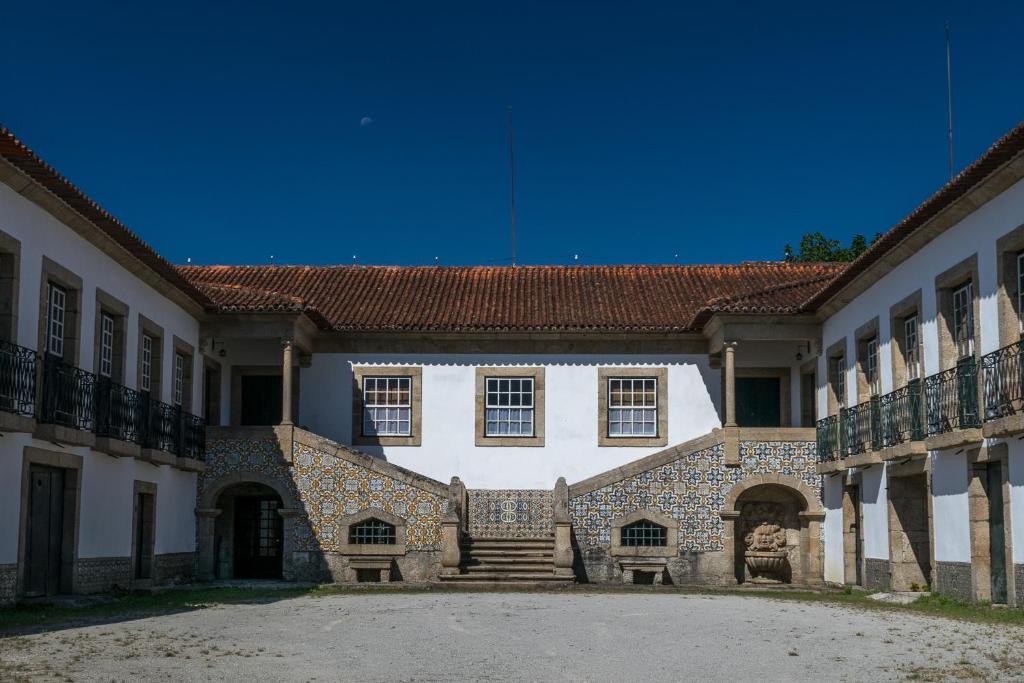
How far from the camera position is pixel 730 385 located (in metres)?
20.3

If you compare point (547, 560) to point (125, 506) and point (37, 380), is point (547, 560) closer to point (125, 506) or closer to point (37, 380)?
point (125, 506)

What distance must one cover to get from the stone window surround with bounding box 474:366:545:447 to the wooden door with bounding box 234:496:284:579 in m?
3.72

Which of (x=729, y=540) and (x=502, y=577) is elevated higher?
(x=729, y=540)

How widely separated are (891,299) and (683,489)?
14.7 feet

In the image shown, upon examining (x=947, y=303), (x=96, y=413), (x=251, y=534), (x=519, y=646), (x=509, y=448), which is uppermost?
(x=947, y=303)

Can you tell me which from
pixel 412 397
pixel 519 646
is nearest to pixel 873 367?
pixel 412 397

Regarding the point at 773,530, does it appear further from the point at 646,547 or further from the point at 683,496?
the point at 646,547

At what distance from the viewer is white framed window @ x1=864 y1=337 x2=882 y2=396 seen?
18.1 meters

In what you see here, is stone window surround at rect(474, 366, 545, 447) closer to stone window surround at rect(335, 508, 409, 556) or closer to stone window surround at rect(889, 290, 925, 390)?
stone window surround at rect(335, 508, 409, 556)

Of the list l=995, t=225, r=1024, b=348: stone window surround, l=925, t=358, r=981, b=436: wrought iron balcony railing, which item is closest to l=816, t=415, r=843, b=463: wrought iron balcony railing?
l=925, t=358, r=981, b=436: wrought iron balcony railing

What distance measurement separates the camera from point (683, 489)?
1959 cm

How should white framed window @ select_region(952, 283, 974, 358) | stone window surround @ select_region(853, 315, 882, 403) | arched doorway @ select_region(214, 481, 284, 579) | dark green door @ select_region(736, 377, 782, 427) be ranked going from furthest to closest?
dark green door @ select_region(736, 377, 782, 427) < arched doorway @ select_region(214, 481, 284, 579) < stone window surround @ select_region(853, 315, 882, 403) < white framed window @ select_region(952, 283, 974, 358)

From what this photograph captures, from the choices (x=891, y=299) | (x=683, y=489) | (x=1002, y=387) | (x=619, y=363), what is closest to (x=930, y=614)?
(x=1002, y=387)

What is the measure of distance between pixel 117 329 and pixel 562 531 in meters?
6.85
